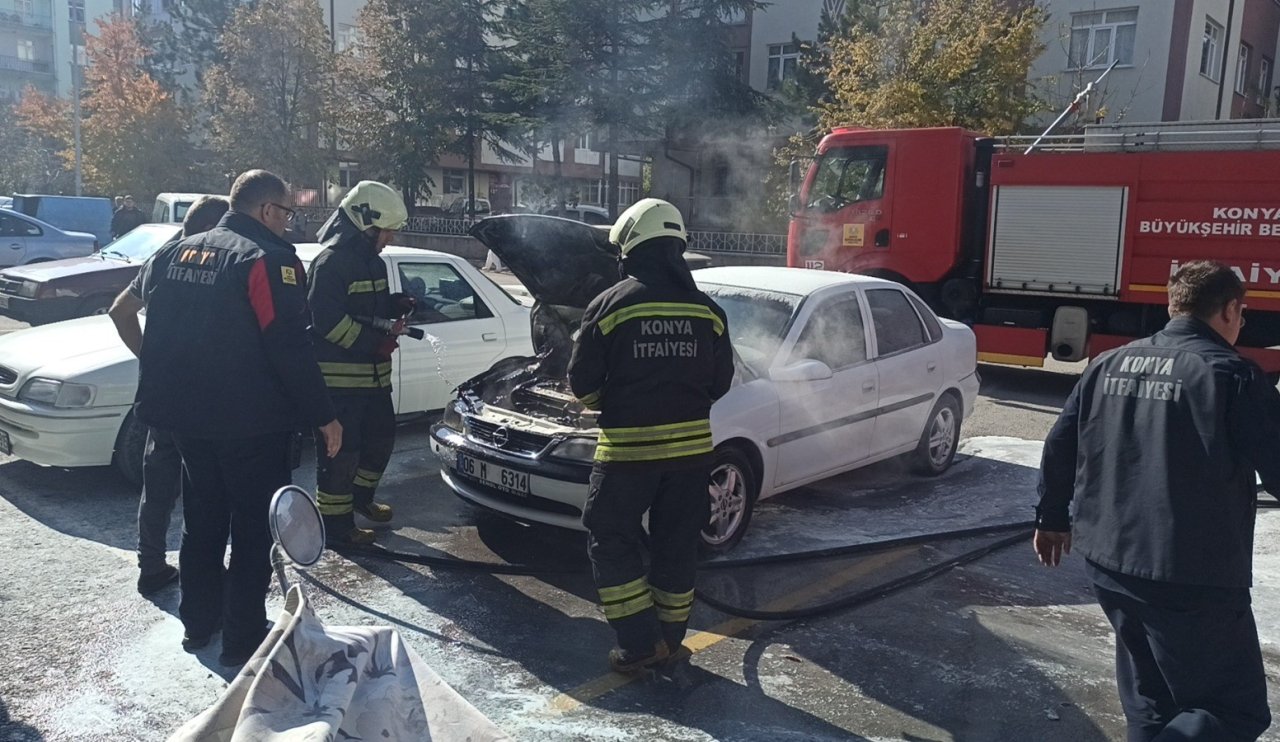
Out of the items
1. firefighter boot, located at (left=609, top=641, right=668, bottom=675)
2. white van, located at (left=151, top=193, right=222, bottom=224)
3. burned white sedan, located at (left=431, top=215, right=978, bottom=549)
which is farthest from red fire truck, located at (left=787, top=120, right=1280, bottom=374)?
white van, located at (left=151, top=193, right=222, bottom=224)

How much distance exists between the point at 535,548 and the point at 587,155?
39440 millimetres

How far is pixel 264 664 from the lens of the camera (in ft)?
6.73

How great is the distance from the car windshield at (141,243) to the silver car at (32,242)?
4143 millimetres

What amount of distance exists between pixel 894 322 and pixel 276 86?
1033 inches

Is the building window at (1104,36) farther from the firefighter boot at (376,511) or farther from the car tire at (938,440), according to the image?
the firefighter boot at (376,511)

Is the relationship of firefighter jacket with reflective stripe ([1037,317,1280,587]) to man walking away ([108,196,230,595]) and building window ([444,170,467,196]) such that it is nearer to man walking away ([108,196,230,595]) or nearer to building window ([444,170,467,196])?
man walking away ([108,196,230,595])

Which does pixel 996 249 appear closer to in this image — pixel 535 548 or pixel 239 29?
pixel 535 548

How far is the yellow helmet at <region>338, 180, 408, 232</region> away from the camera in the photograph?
215 inches

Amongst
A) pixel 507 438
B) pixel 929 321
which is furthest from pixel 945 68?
pixel 507 438

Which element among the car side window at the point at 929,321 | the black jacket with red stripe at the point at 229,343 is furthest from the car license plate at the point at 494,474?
the car side window at the point at 929,321

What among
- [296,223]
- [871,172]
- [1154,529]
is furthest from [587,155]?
[1154,529]

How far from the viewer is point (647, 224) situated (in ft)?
13.5

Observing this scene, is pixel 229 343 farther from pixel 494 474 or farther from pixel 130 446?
pixel 130 446

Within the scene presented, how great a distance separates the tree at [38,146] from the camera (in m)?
36.6
